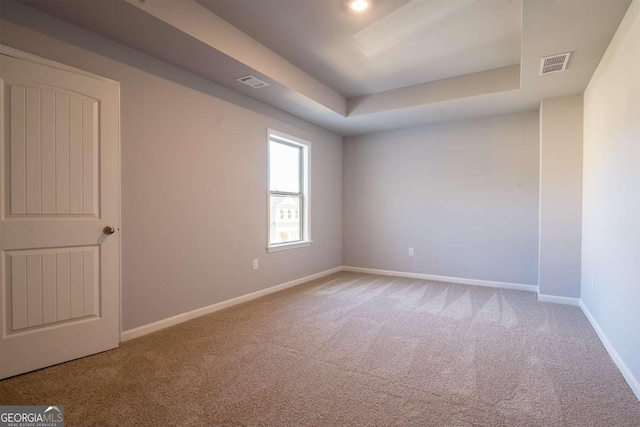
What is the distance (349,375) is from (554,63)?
325 cm

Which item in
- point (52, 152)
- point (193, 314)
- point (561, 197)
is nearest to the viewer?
point (52, 152)

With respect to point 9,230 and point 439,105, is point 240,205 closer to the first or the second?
point 9,230

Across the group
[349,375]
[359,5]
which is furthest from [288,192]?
[349,375]

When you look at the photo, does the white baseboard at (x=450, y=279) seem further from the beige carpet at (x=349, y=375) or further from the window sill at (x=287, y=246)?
the window sill at (x=287, y=246)

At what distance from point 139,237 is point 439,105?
12.4ft

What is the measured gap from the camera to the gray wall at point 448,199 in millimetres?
4492

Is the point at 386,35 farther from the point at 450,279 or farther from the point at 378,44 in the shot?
the point at 450,279

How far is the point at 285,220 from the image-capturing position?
4754 mm

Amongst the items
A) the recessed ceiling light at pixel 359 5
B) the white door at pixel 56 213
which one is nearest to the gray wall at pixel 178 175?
the white door at pixel 56 213

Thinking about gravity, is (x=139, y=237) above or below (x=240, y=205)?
below

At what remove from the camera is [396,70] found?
12.4 ft

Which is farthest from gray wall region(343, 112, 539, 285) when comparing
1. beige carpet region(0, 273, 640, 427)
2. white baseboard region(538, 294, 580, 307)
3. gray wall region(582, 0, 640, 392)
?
beige carpet region(0, 273, 640, 427)

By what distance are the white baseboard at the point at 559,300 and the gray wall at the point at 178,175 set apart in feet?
10.8

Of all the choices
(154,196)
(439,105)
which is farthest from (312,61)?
(154,196)
